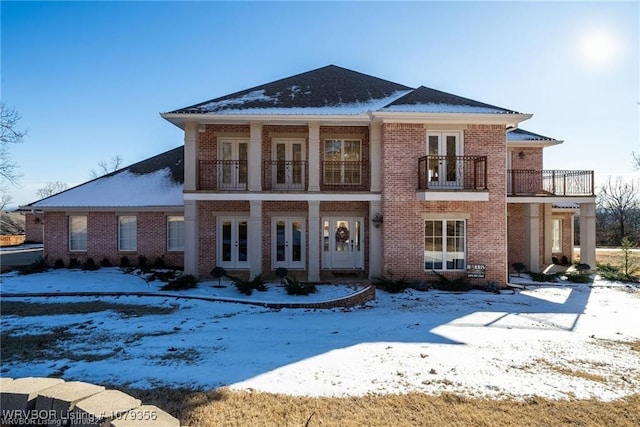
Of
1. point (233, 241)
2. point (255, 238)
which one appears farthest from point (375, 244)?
point (233, 241)

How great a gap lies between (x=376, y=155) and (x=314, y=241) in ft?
12.4

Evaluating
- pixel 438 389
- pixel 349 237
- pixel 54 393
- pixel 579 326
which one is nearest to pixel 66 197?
pixel 349 237

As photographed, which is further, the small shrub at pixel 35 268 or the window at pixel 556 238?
the window at pixel 556 238

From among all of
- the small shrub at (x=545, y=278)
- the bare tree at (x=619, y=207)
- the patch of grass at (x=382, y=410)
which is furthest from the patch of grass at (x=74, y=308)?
the bare tree at (x=619, y=207)

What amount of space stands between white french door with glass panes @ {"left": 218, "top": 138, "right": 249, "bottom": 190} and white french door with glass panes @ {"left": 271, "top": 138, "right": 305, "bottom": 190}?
3.74 ft

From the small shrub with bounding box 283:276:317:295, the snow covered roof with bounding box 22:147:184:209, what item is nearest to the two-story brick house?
the snow covered roof with bounding box 22:147:184:209

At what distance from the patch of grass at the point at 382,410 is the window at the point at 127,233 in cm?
1312

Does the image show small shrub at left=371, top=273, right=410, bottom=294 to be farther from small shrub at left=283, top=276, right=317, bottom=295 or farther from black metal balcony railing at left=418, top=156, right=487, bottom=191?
black metal balcony railing at left=418, top=156, right=487, bottom=191

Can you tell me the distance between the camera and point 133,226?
1681 centimetres

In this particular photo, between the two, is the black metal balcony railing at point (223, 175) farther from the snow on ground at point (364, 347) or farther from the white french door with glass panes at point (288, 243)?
the snow on ground at point (364, 347)

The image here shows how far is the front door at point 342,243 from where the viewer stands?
14773 mm

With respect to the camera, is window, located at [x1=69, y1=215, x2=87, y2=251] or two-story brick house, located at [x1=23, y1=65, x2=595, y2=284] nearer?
two-story brick house, located at [x1=23, y1=65, x2=595, y2=284]

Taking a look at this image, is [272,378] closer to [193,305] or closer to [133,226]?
[193,305]

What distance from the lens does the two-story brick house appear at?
13133mm
